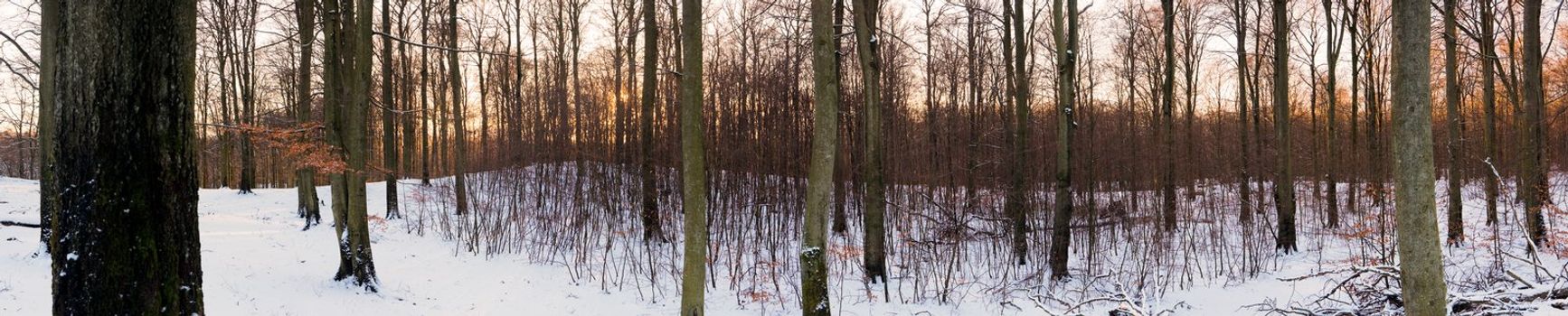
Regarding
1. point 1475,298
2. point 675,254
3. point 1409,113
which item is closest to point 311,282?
point 675,254

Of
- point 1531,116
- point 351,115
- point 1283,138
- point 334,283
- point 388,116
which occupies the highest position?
point 388,116

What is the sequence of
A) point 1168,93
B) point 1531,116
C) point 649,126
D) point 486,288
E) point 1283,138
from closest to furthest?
1. point 486,288
2. point 1531,116
3. point 1283,138
4. point 649,126
5. point 1168,93

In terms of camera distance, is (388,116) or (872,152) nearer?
(872,152)

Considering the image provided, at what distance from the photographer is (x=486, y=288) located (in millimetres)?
8492

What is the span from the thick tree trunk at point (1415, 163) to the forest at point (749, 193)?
0.06 ft

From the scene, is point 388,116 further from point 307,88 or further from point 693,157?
point 693,157

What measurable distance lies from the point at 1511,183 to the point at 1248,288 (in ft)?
54.6

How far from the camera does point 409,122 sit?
20453mm

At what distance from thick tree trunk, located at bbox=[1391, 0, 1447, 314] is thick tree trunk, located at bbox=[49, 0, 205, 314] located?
5983 mm

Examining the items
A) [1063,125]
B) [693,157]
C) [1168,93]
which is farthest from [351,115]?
[1168,93]

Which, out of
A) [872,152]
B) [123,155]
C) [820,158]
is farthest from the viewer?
[872,152]

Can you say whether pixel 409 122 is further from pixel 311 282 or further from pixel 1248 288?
pixel 1248 288

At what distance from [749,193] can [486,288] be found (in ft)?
16.7

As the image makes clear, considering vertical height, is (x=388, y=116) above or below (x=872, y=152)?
above
